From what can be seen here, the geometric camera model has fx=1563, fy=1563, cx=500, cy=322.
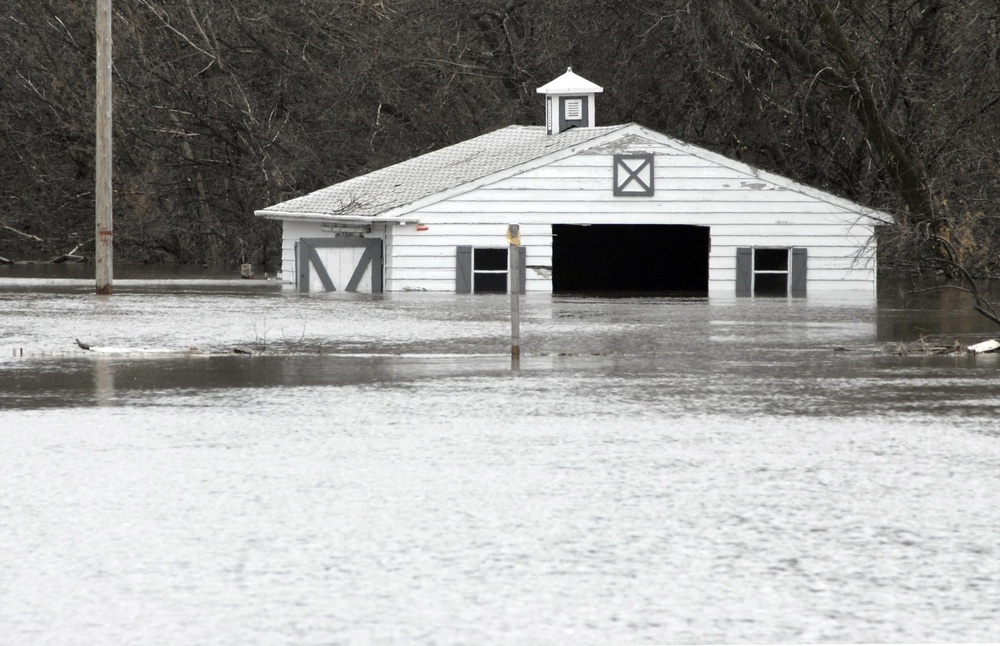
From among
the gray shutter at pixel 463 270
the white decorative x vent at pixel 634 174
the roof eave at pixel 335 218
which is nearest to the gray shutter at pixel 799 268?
the white decorative x vent at pixel 634 174

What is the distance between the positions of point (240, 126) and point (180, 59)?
3335 millimetres

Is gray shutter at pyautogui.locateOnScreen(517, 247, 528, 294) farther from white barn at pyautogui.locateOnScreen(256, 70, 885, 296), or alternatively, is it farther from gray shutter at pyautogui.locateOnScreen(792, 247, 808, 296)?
gray shutter at pyautogui.locateOnScreen(792, 247, 808, 296)

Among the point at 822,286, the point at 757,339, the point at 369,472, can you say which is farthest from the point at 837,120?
the point at 369,472

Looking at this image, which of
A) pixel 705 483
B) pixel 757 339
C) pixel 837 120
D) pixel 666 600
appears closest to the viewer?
pixel 666 600

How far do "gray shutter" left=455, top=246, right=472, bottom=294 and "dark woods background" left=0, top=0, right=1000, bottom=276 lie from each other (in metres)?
7.94

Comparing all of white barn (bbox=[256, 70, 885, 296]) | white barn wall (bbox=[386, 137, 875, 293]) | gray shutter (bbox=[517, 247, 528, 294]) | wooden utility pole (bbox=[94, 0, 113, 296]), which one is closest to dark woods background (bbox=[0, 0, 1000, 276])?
white barn (bbox=[256, 70, 885, 296])

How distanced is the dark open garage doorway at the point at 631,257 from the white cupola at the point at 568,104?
15.9 feet

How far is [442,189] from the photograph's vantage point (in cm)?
3753

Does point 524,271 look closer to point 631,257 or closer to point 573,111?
point 573,111

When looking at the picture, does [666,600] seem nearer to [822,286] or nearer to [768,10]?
[822,286]

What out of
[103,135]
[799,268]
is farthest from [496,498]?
[799,268]

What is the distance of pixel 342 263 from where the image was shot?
128 ft

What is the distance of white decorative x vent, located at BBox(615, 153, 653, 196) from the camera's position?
3719cm

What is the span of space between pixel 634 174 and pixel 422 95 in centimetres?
1634
